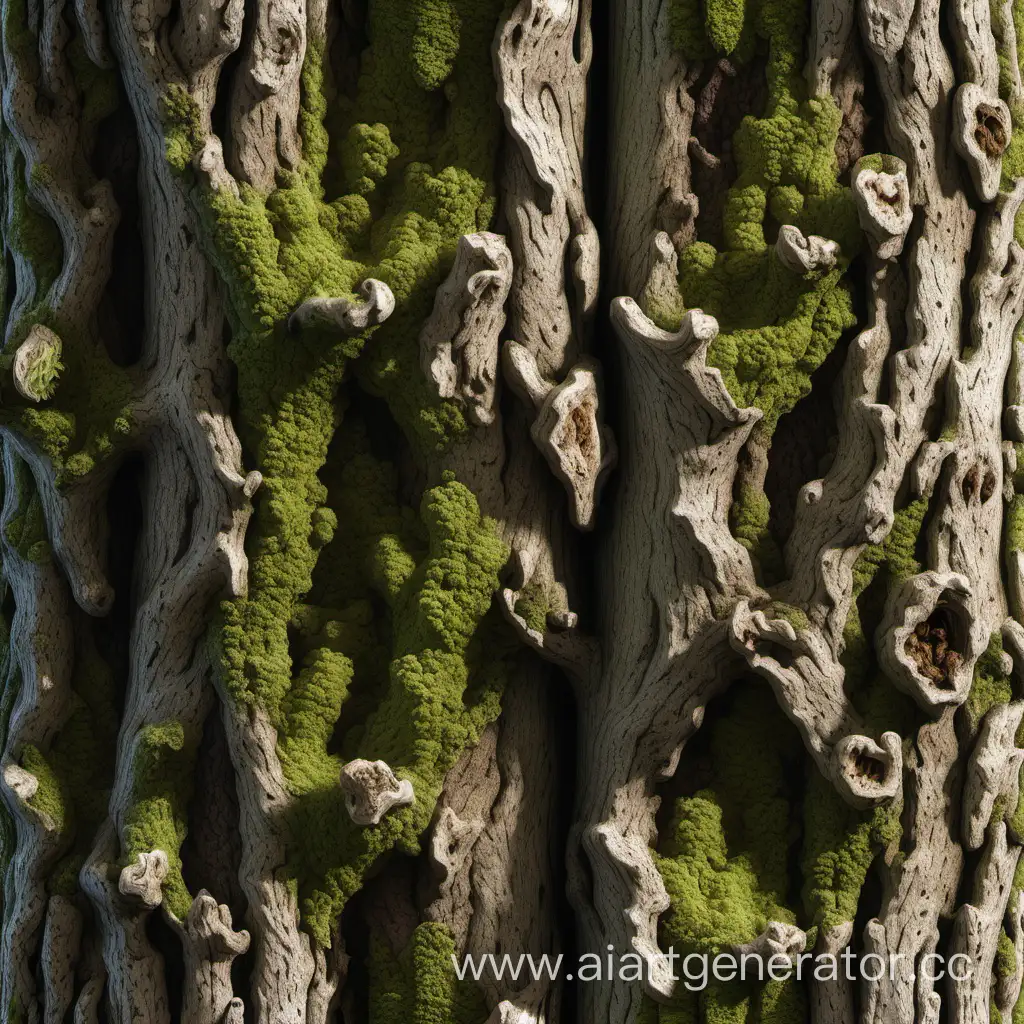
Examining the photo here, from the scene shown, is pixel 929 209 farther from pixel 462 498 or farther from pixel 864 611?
pixel 462 498

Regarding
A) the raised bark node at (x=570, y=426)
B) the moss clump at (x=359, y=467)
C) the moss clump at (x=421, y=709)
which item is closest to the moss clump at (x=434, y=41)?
the moss clump at (x=359, y=467)

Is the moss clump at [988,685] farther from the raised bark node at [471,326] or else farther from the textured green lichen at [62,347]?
the textured green lichen at [62,347]

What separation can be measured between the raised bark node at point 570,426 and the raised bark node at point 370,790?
55cm

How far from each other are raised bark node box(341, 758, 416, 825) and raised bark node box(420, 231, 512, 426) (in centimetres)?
62

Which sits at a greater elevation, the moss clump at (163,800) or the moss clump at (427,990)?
the moss clump at (163,800)

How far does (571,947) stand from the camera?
8.57 feet

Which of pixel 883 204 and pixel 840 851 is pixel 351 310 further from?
pixel 840 851

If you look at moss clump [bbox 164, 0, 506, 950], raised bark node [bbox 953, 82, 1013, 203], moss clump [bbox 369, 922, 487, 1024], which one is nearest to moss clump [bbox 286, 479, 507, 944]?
moss clump [bbox 164, 0, 506, 950]

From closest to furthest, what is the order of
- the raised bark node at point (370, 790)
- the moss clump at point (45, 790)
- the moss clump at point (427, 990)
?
1. the raised bark node at point (370, 790)
2. the moss clump at point (427, 990)
3. the moss clump at point (45, 790)

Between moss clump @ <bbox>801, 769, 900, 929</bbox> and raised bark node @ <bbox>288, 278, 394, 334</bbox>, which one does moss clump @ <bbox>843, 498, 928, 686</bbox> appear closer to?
moss clump @ <bbox>801, 769, 900, 929</bbox>

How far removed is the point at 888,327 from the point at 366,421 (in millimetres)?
Result: 936

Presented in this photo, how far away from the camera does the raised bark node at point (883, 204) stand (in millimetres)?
2457

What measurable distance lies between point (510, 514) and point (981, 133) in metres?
1.07

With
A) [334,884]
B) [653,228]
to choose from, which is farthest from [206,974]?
[653,228]
